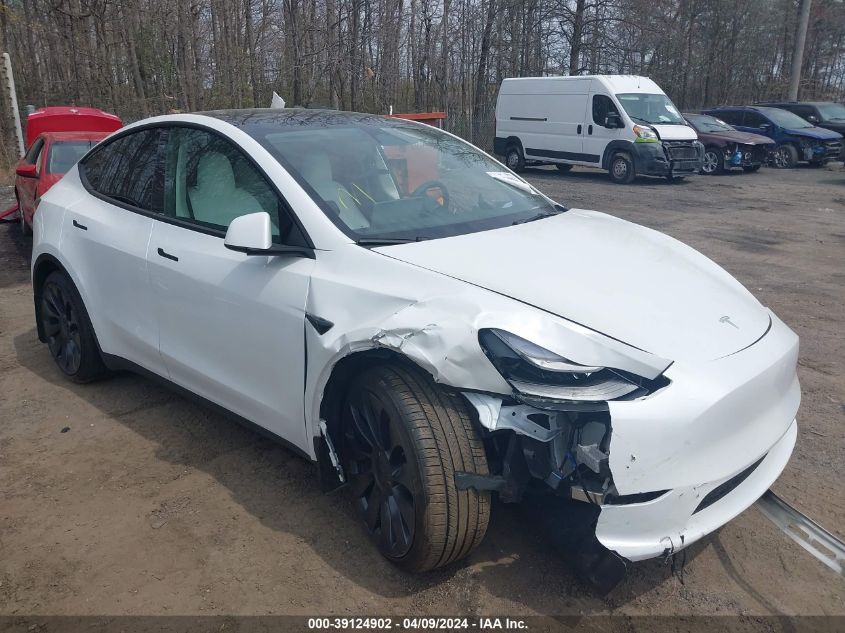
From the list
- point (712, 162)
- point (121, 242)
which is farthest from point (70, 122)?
point (712, 162)

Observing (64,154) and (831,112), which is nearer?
(64,154)

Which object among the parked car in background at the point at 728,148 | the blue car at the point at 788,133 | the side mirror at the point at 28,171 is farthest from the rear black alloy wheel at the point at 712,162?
the side mirror at the point at 28,171

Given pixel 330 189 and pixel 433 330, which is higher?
pixel 330 189

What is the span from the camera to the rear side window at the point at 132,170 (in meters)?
3.90

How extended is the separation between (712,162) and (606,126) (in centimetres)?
349

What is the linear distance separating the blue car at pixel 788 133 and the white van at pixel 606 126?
12.4 feet

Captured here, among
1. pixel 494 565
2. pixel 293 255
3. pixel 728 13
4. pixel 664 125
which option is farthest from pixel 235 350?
pixel 728 13

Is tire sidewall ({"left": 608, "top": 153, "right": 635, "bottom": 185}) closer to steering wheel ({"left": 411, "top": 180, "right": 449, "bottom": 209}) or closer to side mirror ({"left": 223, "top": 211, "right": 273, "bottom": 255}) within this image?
steering wheel ({"left": 411, "top": 180, "right": 449, "bottom": 209})

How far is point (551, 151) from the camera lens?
17.9 meters

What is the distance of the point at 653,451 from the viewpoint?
89.4 inches

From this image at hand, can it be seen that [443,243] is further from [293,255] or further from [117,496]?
[117,496]

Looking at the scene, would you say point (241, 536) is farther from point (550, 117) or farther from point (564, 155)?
point (550, 117)

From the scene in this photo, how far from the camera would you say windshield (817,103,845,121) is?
19953 millimetres

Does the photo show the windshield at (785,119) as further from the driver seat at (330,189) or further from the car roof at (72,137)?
the driver seat at (330,189)
